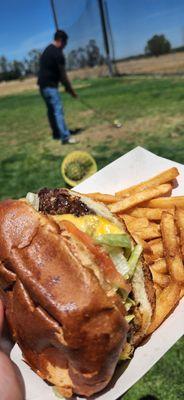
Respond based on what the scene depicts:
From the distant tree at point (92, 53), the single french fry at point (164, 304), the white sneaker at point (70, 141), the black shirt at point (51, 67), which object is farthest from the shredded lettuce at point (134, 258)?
the distant tree at point (92, 53)

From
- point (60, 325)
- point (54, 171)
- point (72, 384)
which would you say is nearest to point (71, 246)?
point (60, 325)

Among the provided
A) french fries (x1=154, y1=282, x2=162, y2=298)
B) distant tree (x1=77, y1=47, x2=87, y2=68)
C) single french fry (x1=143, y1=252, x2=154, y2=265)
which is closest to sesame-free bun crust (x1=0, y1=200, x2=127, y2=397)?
french fries (x1=154, y1=282, x2=162, y2=298)

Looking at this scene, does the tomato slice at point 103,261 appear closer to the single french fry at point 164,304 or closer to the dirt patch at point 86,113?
the single french fry at point 164,304

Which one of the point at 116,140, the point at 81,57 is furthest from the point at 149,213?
the point at 81,57

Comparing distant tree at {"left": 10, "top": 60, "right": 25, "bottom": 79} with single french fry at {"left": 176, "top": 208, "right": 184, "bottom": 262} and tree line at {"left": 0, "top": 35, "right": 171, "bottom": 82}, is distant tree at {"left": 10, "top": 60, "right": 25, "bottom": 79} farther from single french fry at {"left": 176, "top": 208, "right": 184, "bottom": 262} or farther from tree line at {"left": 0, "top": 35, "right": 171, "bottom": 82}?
single french fry at {"left": 176, "top": 208, "right": 184, "bottom": 262}

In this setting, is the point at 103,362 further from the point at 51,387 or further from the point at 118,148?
the point at 118,148

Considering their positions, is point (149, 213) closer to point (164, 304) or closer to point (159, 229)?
point (159, 229)
